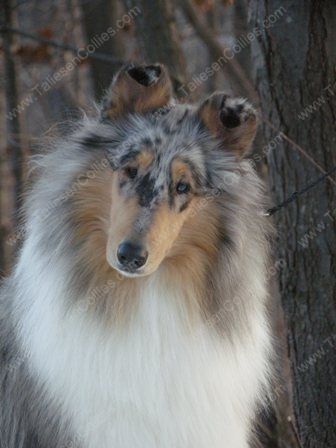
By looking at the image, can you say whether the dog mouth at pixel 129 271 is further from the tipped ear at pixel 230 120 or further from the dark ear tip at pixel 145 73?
the dark ear tip at pixel 145 73

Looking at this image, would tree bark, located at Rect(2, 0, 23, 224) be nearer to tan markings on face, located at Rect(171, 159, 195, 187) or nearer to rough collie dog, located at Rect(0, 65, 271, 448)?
rough collie dog, located at Rect(0, 65, 271, 448)

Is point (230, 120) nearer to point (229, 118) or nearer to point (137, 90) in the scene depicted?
point (229, 118)

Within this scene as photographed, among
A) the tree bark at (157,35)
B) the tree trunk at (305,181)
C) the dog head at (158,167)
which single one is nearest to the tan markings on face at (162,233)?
the dog head at (158,167)

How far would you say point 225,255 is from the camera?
4102 mm

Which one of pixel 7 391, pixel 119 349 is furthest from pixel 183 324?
pixel 7 391

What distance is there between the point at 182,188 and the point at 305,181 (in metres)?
1.42

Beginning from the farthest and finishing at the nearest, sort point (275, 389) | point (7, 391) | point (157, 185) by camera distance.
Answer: point (275, 389), point (7, 391), point (157, 185)

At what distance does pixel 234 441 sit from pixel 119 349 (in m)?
0.84

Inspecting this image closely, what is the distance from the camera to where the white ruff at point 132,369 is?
157 inches

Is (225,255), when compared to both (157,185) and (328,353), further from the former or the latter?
(328,353)

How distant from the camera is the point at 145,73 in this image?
412 cm

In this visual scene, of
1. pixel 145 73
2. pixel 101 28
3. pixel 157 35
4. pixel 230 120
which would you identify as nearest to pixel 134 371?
pixel 230 120

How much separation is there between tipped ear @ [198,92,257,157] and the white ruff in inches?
31.3

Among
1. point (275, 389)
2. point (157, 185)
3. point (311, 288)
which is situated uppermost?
point (157, 185)
